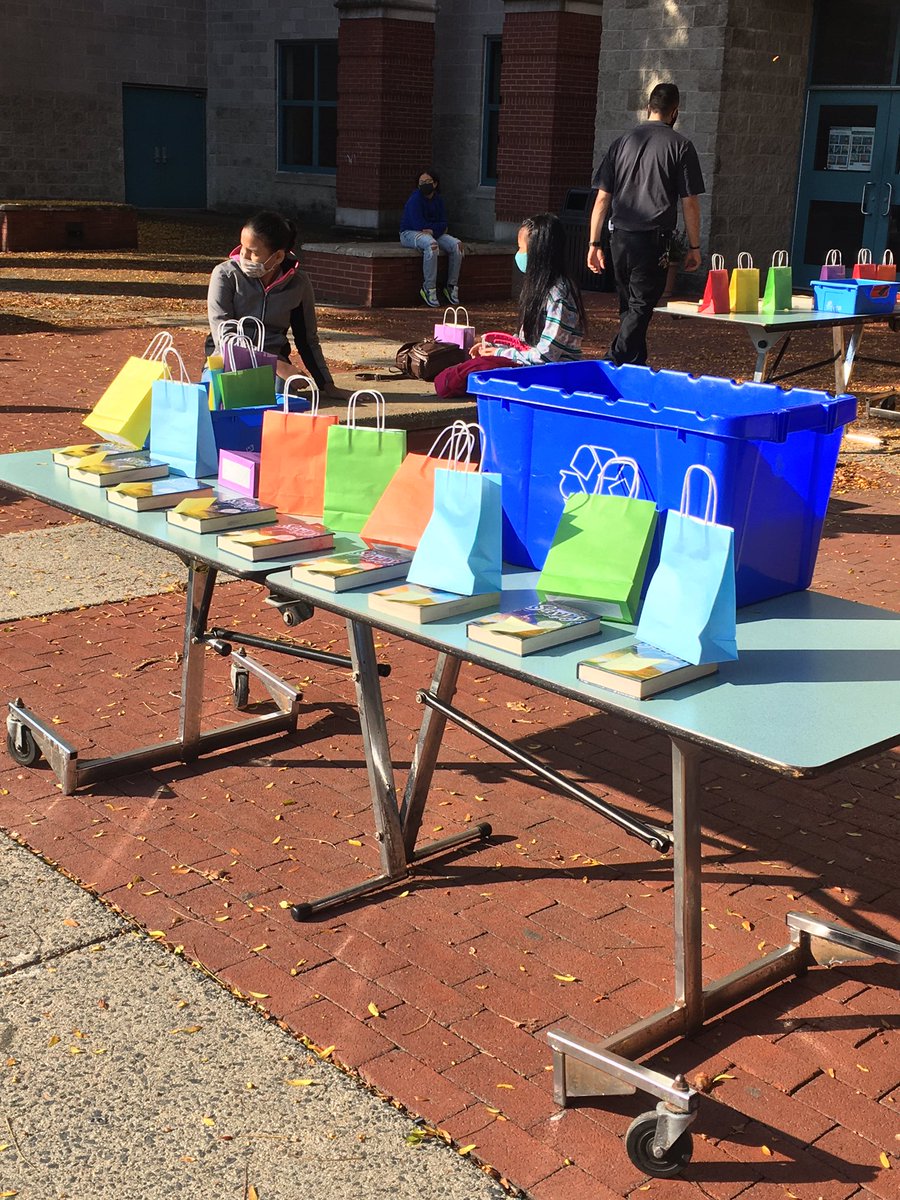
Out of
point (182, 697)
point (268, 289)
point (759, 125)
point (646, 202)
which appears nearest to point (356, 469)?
point (182, 697)

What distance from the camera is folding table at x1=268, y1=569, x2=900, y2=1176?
101 inches

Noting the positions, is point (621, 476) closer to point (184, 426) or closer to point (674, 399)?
point (674, 399)

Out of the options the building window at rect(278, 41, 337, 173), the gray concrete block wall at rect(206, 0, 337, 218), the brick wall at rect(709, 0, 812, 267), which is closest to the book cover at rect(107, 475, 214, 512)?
the brick wall at rect(709, 0, 812, 267)

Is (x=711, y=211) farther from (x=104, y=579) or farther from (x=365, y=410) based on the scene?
(x=104, y=579)

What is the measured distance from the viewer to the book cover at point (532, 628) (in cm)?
283

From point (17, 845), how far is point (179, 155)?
27003 mm

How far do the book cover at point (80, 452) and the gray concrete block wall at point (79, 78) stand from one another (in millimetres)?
23792

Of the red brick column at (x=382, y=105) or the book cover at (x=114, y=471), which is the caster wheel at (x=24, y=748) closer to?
the book cover at (x=114, y=471)

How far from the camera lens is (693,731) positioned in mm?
2514

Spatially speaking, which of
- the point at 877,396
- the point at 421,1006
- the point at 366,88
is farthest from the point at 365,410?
the point at 366,88

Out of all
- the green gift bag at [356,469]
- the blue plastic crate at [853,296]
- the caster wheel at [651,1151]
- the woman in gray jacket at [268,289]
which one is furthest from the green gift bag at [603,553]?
the blue plastic crate at [853,296]

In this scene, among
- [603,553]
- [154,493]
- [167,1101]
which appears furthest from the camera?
[154,493]

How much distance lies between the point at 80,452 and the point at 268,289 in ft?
8.31

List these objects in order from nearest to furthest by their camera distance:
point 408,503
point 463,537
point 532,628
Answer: point 532,628 < point 463,537 < point 408,503
